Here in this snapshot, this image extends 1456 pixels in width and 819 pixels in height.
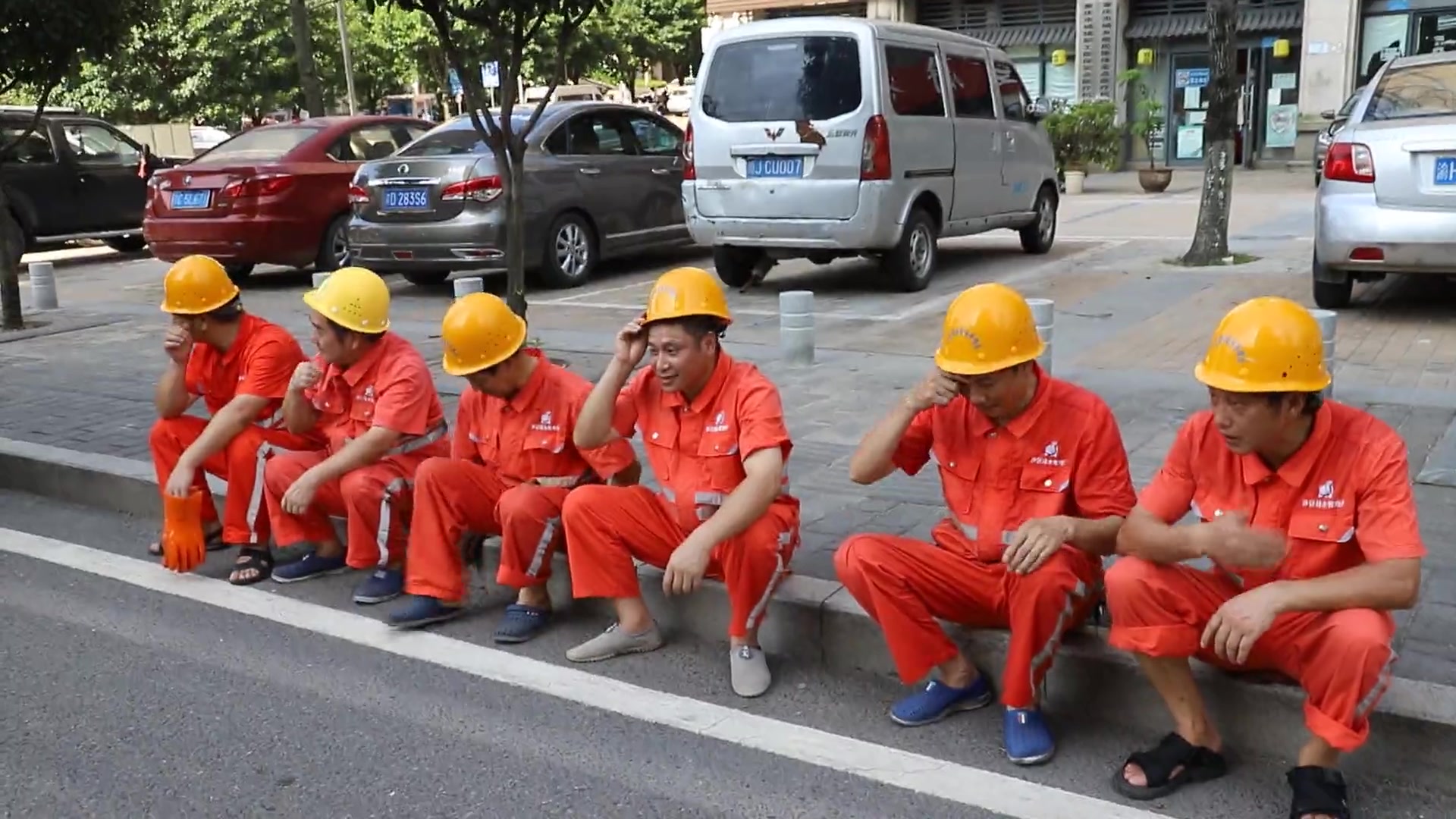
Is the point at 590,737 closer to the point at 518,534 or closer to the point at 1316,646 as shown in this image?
the point at 518,534

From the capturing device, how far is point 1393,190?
24.7 ft

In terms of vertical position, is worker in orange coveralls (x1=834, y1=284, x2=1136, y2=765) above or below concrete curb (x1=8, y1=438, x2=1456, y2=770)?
above

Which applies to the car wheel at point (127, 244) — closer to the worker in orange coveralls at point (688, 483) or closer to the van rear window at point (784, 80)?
the van rear window at point (784, 80)

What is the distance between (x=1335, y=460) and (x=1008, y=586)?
0.80 meters

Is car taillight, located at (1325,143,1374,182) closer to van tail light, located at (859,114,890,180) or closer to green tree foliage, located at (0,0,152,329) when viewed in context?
van tail light, located at (859,114,890,180)

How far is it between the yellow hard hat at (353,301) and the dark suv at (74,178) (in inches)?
478

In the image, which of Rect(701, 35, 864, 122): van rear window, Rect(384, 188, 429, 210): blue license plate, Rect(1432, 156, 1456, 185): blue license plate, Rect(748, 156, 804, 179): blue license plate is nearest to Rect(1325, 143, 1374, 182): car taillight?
Rect(1432, 156, 1456, 185): blue license plate

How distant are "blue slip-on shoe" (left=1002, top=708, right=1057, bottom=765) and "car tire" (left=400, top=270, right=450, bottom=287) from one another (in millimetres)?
9583

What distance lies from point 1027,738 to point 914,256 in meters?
7.17

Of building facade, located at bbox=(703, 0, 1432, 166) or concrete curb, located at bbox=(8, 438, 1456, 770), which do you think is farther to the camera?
building facade, located at bbox=(703, 0, 1432, 166)

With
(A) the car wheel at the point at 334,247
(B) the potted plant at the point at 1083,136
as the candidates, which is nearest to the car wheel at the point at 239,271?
(A) the car wheel at the point at 334,247

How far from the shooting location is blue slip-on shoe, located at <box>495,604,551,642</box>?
164 inches

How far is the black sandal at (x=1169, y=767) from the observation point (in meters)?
3.05

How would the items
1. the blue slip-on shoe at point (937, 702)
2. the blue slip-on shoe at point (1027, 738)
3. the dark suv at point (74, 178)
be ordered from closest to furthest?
the blue slip-on shoe at point (1027, 738) < the blue slip-on shoe at point (937, 702) < the dark suv at point (74, 178)
